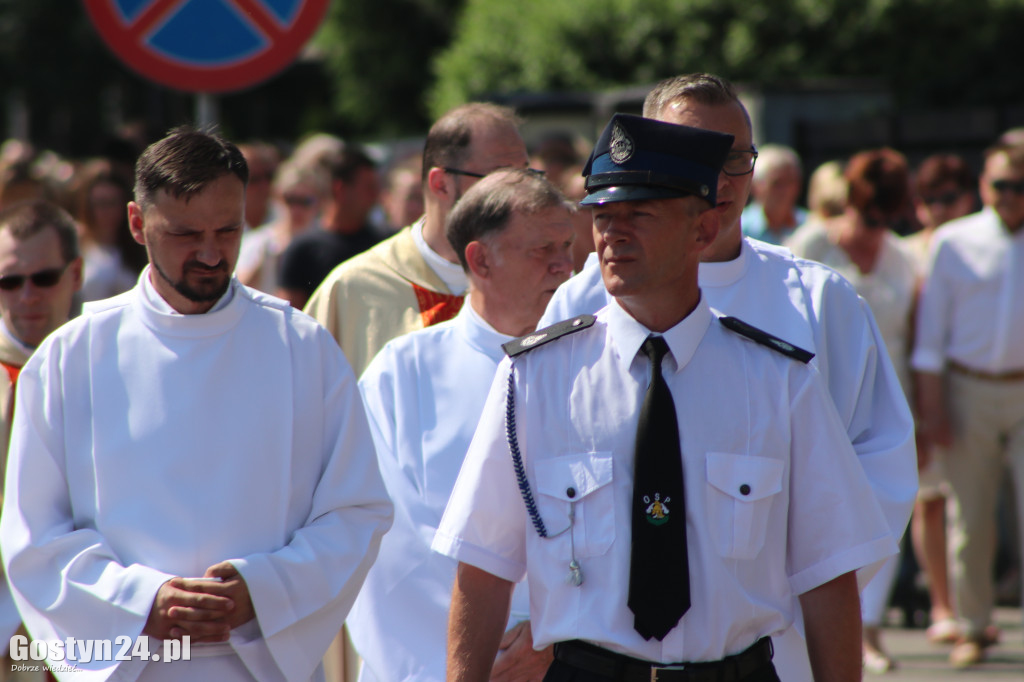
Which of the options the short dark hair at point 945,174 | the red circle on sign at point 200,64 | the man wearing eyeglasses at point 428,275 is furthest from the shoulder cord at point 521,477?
the short dark hair at point 945,174

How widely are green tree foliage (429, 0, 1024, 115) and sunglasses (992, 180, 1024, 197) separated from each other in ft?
36.3

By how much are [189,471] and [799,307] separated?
1.56 metres

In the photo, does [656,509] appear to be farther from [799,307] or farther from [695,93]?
[695,93]

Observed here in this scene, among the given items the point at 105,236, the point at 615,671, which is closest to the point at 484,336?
the point at 615,671

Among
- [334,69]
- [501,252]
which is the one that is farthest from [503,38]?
[501,252]

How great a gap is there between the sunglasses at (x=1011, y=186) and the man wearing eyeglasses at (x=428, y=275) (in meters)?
3.68

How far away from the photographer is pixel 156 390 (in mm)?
3326

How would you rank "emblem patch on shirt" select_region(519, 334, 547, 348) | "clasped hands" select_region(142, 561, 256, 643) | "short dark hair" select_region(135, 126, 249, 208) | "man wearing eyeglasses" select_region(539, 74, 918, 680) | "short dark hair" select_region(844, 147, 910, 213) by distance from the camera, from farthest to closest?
1. "short dark hair" select_region(844, 147, 910, 213)
2. "man wearing eyeglasses" select_region(539, 74, 918, 680)
3. "short dark hair" select_region(135, 126, 249, 208)
4. "clasped hands" select_region(142, 561, 256, 643)
5. "emblem patch on shirt" select_region(519, 334, 547, 348)

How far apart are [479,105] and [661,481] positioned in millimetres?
2565

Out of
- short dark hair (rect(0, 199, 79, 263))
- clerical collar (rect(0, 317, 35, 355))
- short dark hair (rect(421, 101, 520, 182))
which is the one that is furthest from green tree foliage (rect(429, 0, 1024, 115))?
clerical collar (rect(0, 317, 35, 355))

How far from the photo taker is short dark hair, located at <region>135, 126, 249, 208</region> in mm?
3328

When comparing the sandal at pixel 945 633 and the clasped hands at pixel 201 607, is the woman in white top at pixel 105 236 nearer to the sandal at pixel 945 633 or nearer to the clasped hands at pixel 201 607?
the clasped hands at pixel 201 607

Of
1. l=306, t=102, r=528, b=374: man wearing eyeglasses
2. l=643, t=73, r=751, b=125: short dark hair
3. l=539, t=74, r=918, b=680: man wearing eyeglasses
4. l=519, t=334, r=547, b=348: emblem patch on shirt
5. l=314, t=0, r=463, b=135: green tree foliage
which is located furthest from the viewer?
l=314, t=0, r=463, b=135: green tree foliage

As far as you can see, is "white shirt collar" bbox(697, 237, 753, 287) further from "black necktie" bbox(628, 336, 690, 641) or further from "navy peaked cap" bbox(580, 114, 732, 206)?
"black necktie" bbox(628, 336, 690, 641)
